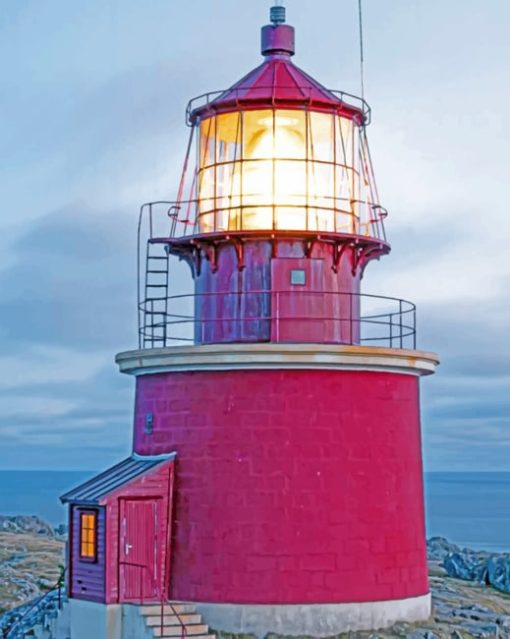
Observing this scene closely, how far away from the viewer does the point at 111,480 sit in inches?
684

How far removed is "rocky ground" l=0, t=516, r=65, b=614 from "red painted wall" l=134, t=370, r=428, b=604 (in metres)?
7.16

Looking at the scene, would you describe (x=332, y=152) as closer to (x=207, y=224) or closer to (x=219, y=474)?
(x=207, y=224)

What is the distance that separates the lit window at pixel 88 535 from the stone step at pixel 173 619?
3.47ft

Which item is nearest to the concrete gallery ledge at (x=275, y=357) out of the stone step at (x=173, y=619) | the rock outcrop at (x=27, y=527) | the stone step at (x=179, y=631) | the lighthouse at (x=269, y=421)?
the lighthouse at (x=269, y=421)

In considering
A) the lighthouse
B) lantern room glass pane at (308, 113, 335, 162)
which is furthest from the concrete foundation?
lantern room glass pane at (308, 113, 335, 162)

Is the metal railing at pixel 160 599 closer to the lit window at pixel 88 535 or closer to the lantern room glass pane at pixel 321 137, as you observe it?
the lit window at pixel 88 535

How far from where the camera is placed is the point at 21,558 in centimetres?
3062

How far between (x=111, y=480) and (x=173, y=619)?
185cm

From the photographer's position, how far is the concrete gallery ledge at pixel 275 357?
662 inches

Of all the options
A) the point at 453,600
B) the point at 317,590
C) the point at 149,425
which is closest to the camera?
the point at 317,590

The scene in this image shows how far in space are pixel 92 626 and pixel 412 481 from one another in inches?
168

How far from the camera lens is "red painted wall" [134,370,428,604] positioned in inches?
659

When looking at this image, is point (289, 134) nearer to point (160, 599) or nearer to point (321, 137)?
point (321, 137)

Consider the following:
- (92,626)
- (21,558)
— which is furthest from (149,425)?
(21,558)
